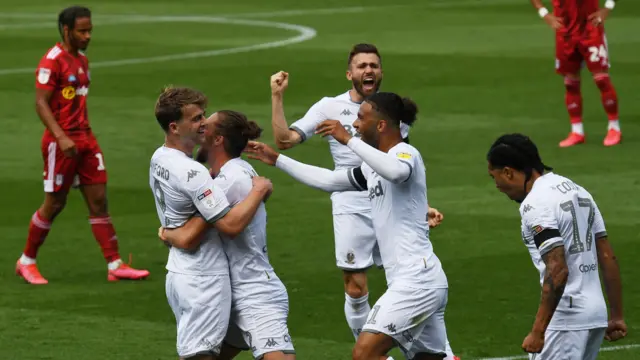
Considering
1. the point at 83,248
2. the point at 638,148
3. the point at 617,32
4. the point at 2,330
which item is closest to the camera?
the point at 2,330

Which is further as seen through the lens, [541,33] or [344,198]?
[541,33]

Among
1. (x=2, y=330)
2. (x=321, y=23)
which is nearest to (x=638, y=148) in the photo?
(x=2, y=330)

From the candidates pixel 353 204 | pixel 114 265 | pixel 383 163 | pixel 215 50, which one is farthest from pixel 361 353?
pixel 215 50

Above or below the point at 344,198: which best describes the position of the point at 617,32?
below

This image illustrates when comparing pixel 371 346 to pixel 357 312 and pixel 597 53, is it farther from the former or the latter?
pixel 597 53

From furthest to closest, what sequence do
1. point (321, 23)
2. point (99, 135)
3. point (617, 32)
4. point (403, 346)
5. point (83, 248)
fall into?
point (321, 23) → point (617, 32) → point (99, 135) → point (83, 248) → point (403, 346)

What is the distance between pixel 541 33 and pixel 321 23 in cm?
583

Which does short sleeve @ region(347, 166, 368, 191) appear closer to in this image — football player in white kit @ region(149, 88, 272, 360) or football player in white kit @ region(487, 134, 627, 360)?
football player in white kit @ region(149, 88, 272, 360)

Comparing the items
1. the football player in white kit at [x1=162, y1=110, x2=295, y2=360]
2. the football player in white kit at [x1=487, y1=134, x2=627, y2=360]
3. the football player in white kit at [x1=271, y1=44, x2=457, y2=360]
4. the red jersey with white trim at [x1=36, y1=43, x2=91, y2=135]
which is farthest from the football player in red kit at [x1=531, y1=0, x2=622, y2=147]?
the football player in white kit at [x1=487, y1=134, x2=627, y2=360]

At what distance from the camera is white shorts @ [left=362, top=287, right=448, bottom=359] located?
8.87 m

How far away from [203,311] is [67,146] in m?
4.69

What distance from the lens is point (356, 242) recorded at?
36.7 ft

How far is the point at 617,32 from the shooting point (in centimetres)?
3256

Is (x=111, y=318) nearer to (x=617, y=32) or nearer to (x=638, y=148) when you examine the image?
(x=638, y=148)
